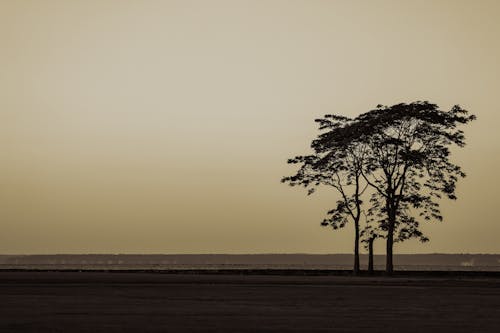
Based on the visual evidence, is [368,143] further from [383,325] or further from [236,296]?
[383,325]

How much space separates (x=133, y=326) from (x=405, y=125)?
5320cm

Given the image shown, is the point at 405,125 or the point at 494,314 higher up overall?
the point at 405,125

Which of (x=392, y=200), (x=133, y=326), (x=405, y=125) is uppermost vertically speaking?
(x=405, y=125)

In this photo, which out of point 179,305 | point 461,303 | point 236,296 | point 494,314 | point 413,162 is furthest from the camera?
point 413,162

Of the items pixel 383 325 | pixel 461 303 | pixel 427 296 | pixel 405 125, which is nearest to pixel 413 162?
pixel 405 125

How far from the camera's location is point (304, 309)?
3091 cm

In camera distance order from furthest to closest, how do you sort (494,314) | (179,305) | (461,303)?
(461,303) → (179,305) → (494,314)

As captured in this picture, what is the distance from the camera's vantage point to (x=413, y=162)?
73812mm

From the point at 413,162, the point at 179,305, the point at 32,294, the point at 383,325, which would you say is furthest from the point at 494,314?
the point at 413,162

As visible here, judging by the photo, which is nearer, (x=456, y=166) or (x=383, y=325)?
(x=383, y=325)

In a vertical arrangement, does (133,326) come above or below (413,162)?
below

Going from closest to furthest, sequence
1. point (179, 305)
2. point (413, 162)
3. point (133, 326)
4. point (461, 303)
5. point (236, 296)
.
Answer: point (133, 326) < point (179, 305) < point (461, 303) < point (236, 296) < point (413, 162)

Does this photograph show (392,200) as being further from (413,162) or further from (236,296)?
(236,296)

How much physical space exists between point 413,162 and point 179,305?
44.3 metres
